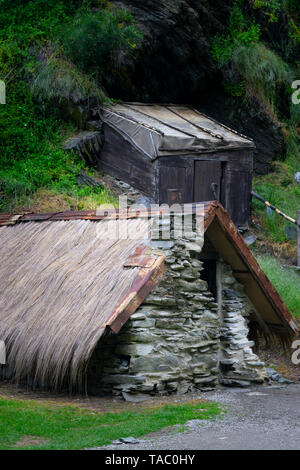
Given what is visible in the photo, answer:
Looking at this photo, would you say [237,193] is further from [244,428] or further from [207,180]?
[244,428]

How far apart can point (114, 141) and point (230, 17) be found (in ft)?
20.3

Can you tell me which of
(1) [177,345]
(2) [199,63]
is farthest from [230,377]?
(2) [199,63]

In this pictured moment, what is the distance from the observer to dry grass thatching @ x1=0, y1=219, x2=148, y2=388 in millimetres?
7836

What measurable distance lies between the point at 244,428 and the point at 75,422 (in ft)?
5.68

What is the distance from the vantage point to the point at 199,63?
19656 mm

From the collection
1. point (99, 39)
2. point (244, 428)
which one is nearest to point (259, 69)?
point (99, 39)

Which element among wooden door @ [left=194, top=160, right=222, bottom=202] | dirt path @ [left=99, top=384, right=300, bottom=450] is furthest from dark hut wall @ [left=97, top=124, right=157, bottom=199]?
dirt path @ [left=99, top=384, right=300, bottom=450]

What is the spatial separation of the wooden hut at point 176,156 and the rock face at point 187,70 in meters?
1.12

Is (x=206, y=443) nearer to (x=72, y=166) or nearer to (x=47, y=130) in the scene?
(x=72, y=166)

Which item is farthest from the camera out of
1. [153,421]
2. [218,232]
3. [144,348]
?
[218,232]

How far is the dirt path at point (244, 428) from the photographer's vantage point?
19.6 feet

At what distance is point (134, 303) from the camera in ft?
26.1

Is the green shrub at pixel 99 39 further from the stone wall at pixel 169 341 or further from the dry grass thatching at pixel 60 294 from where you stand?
the stone wall at pixel 169 341

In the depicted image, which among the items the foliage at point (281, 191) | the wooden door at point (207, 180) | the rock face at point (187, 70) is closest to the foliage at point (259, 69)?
the rock face at point (187, 70)
